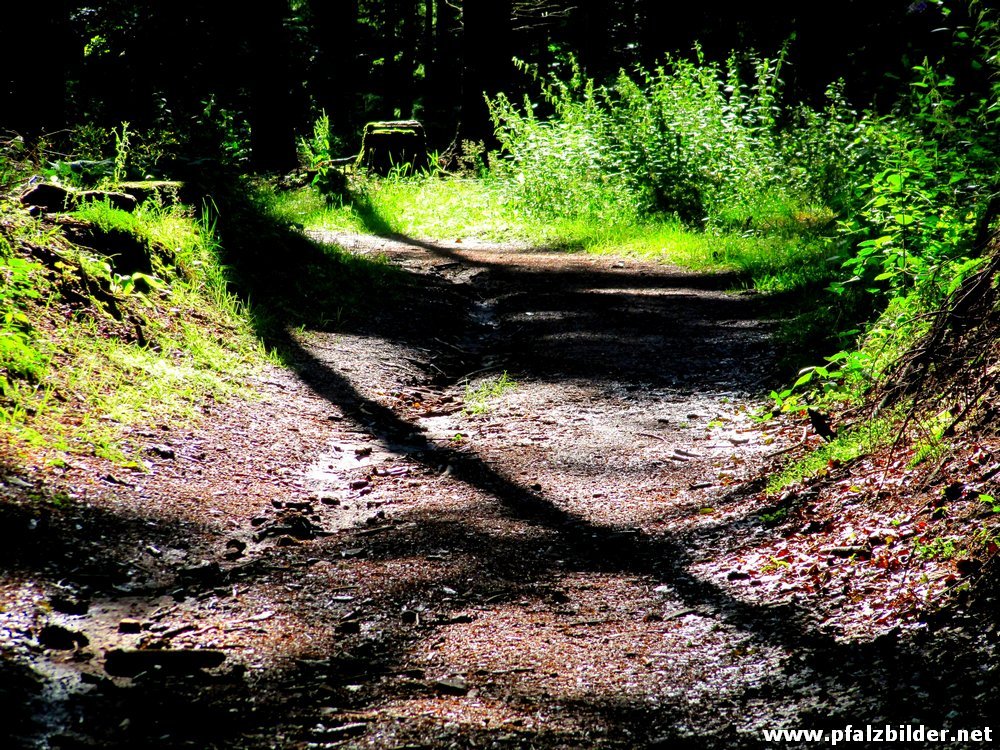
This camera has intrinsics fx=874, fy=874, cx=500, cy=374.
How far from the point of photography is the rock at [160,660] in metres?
2.37

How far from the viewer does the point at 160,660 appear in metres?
2.43

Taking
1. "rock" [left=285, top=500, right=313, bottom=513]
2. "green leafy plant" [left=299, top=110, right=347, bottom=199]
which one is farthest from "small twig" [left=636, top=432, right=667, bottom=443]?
"green leafy plant" [left=299, top=110, right=347, bottom=199]

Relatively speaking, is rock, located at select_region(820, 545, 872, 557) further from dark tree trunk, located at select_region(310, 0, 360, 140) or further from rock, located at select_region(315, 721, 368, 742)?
dark tree trunk, located at select_region(310, 0, 360, 140)

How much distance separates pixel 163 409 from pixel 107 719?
2.39 meters

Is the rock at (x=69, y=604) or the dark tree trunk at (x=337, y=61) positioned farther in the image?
the dark tree trunk at (x=337, y=61)

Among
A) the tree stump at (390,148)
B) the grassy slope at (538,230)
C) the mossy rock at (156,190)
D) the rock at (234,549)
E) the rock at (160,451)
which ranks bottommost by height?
the rock at (234,549)

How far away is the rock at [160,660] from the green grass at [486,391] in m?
2.84

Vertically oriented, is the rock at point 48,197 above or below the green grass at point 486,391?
above

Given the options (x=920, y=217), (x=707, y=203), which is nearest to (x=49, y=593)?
(x=920, y=217)

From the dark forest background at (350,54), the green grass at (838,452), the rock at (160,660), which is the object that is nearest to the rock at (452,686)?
the rock at (160,660)

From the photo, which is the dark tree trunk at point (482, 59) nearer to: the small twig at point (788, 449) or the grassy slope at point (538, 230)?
the grassy slope at point (538, 230)

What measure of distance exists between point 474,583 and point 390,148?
13078 millimetres

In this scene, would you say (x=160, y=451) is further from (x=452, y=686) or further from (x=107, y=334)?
(x=452, y=686)

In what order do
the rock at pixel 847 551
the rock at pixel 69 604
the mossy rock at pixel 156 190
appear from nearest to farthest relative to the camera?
the rock at pixel 69 604, the rock at pixel 847 551, the mossy rock at pixel 156 190
